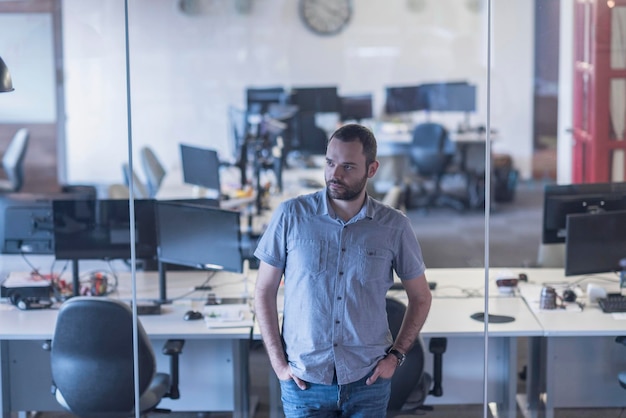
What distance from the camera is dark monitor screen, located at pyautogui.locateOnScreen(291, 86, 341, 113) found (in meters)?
10.6

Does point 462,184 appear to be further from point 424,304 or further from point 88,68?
point 424,304

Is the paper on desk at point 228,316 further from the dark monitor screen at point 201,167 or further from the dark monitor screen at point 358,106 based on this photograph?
the dark monitor screen at point 358,106

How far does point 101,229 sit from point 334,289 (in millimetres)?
2165

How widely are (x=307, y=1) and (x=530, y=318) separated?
315 inches

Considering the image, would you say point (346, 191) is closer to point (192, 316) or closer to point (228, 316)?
point (228, 316)

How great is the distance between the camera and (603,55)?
7.54m

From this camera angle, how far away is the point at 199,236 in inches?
202

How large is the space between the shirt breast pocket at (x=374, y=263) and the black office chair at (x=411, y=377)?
29.4 inches

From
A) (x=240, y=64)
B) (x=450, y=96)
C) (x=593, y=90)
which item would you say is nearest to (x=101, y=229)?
(x=593, y=90)

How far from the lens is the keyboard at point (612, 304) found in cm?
498

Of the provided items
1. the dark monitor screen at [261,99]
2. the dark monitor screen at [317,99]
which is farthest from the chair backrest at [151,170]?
the dark monitor screen at [317,99]

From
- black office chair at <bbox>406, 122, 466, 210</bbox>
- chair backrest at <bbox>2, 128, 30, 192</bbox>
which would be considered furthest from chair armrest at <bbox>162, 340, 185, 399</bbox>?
black office chair at <bbox>406, 122, 466, 210</bbox>

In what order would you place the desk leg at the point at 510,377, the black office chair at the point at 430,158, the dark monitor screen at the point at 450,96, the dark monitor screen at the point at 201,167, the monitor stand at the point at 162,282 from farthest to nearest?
the dark monitor screen at the point at 450,96 → the black office chair at the point at 430,158 → the dark monitor screen at the point at 201,167 → the monitor stand at the point at 162,282 → the desk leg at the point at 510,377

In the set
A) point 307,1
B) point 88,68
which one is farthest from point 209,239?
point 307,1
